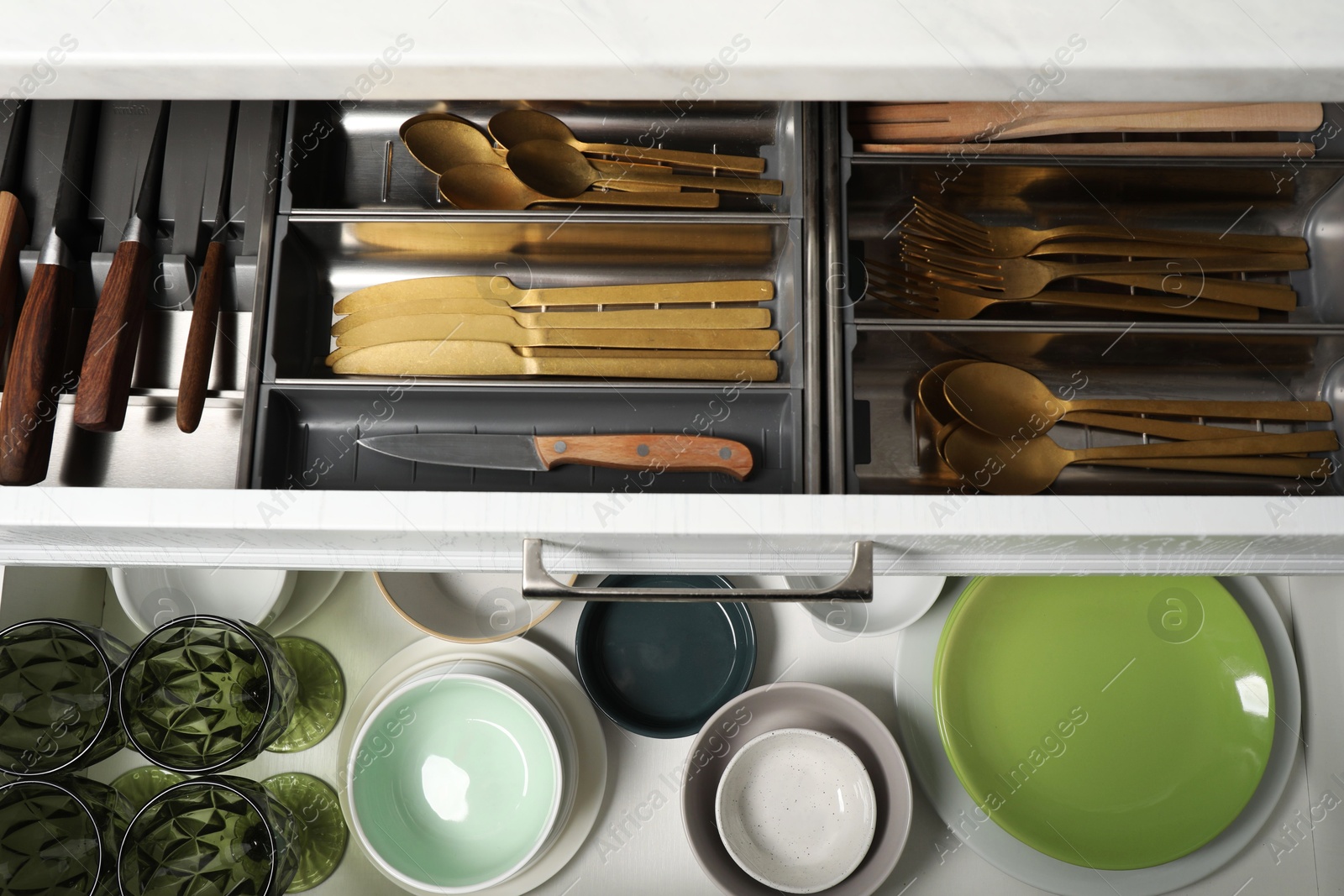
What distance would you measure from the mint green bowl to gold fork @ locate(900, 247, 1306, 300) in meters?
0.57

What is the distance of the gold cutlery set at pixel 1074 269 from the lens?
74cm

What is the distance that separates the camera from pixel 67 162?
2.18 ft

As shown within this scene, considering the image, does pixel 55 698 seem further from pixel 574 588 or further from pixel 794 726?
pixel 794 726

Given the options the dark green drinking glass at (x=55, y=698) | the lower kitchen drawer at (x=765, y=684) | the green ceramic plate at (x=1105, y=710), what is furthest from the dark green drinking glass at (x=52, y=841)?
the green ceramic plate at (x=1105, y=710)

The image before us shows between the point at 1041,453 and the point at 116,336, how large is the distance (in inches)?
31.1

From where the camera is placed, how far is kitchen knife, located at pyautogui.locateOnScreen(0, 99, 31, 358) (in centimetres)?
63

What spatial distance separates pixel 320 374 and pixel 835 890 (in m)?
0.68

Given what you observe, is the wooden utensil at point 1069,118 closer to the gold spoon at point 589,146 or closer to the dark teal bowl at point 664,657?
the gold spoon at point 589,146

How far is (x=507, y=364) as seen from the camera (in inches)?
27.5

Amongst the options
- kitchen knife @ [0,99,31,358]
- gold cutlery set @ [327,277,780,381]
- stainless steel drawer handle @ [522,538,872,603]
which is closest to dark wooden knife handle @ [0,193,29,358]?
kitchen knife @ [0,99,31,358]

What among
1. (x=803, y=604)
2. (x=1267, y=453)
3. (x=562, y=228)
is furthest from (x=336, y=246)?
(x=1267, y=453)

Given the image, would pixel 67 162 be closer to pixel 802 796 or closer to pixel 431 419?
pixel 431 419

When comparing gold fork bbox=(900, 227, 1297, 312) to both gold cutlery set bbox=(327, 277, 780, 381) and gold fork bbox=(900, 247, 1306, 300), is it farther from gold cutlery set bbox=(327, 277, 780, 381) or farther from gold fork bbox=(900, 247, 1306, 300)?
gold cutlery set bbox=(327, 277, 780, 381)

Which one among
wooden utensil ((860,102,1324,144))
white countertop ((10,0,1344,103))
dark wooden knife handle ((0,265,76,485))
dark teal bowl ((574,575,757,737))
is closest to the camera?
white countertop ((10,0,1344,103))
